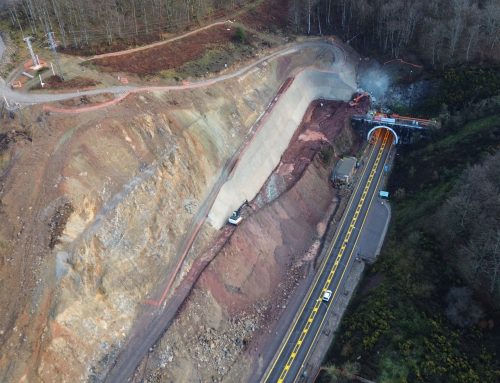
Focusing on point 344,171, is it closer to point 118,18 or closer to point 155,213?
point 155,213

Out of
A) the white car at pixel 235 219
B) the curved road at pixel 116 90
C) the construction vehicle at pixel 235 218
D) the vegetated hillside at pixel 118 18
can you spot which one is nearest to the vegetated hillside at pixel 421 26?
the vegetated hillside at pixel 118 18

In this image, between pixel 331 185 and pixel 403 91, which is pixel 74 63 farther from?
pixel 403 91

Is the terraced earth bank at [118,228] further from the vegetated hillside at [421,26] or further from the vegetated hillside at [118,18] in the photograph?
the vegetated hillside at [421,26]

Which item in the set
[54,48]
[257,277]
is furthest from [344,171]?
[54,48]

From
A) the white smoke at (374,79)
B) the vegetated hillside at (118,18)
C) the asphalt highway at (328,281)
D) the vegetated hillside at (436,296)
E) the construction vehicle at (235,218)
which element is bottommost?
the asphalt highway at (328,281)

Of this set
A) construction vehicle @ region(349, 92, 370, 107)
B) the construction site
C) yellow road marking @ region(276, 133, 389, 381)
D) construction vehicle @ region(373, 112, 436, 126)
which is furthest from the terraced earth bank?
construction vehicle @ region(349, 92, 370, 107)

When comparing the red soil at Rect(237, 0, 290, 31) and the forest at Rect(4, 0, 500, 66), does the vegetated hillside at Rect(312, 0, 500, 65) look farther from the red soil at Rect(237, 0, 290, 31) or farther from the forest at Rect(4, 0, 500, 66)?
the red soil at Rect(237, 0, 290, 31)
